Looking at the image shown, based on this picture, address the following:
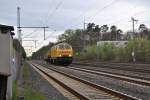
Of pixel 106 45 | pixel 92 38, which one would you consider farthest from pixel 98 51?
pixel 92 38

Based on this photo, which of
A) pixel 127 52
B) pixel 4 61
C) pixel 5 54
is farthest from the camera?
pixel 127 52

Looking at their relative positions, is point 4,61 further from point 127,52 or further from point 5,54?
point 127,52

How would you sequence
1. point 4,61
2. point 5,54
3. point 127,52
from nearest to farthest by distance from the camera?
1. point 4,61
2. point 5,54
3. point 127,52

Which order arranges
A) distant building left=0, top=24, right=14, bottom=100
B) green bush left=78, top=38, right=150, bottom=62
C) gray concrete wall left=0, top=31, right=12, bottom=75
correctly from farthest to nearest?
1. green bush left=78, top=38, right=150, bottom=62
2. gray concrete wall left=0, top=31, right=12, bottom=75
3. distant building left=0, top=24, right=14, bottom=100

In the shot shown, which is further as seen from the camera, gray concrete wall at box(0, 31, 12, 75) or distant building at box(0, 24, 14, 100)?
gray concrete wall at box(0, 31, 12, 75)

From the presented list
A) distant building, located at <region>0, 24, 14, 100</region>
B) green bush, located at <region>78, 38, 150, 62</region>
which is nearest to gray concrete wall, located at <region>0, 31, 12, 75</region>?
distant building, located at <region>0, 24, 14, 100</region>

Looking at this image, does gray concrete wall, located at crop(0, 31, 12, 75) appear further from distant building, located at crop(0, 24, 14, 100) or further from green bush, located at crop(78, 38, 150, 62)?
green bush, located at crop(78, 38, 150, 62)

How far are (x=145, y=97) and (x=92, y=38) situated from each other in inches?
5202

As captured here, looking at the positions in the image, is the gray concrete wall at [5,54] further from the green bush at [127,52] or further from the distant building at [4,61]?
the green bush at [127,52]

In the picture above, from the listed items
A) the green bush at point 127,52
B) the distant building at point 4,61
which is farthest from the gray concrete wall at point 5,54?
the green bush at point 127,52

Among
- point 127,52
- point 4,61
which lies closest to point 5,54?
point 4,61

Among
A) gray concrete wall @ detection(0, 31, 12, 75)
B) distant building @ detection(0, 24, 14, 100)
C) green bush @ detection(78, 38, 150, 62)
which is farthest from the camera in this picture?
green bush @ detection(78, 38, 150, 62)

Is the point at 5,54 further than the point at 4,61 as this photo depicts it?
Yes

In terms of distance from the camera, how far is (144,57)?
65562mm
